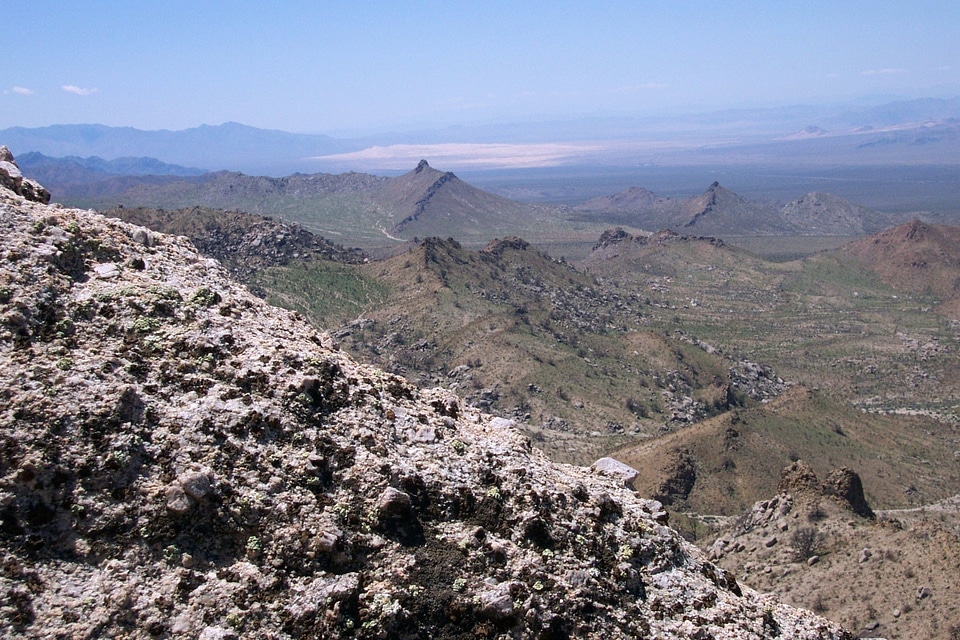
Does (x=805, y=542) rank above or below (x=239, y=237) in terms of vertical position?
below

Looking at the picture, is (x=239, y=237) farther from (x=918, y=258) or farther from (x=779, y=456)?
(x=918, y=258)

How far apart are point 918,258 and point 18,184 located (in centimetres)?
14882

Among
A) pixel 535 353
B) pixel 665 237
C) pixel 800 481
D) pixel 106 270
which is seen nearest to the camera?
pixel 106 270

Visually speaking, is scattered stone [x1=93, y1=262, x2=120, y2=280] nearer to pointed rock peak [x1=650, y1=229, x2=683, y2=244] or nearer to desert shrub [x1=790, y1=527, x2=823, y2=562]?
desert shrub [x1=790, y1=527, x2=823, y2=562]

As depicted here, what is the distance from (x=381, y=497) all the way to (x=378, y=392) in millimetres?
2367

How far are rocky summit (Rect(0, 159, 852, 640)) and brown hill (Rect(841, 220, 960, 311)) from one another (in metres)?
126

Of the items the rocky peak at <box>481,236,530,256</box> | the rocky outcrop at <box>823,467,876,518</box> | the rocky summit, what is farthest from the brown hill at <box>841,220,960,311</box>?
the rocky summit

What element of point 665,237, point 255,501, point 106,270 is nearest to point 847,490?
point 255,501

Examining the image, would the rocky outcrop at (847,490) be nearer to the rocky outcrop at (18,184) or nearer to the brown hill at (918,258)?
the rocky outcrop at (18,184)

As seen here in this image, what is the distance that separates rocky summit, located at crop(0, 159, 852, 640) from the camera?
343 inches

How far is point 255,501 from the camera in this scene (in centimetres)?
971

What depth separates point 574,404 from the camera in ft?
197

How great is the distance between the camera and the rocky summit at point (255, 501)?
28.6ft

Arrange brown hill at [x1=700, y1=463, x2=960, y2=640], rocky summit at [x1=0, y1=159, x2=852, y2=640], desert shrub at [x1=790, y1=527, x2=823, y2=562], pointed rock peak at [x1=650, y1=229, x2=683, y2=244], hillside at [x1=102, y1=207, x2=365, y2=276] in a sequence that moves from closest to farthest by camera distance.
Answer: rocky summit at [x1=0, y1=159, x2=852, y2=640], brown hill at [x1=700, y1=463, x2=960, y2=640], desert shrub at [x1=790, y1=527, x2=823, y2=562], hillside at [x1=102, y1=207, x2=365, y2=276], pointed rock peak at [x1=650, y1=229, x2=683, y2=244]
